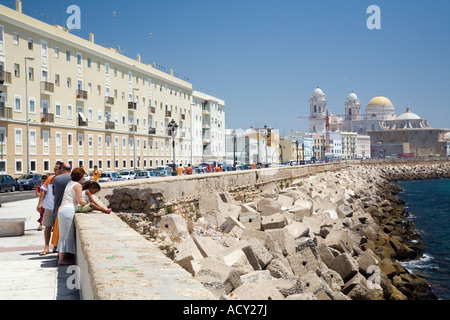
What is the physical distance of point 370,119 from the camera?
618ft

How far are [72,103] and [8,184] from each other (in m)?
12.9

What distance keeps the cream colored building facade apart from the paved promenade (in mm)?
27521

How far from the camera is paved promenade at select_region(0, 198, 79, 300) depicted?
5641 mm

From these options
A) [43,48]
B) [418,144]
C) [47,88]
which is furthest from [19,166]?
[418,144]

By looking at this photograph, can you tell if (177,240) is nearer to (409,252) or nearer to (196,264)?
(196,264)

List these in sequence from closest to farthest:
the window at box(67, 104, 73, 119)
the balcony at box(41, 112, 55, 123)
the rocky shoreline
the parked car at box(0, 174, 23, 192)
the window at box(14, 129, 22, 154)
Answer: the rocky shoreline
the parked car at box(0, 174, 23, 192)
the window at box(14, 129, 22, 154)
the balcony at box(41, 112, 55, 123)
the window at box(67, 104, 73, 119)

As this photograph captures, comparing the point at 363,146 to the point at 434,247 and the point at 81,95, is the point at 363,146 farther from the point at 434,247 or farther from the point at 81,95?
the point at 434,247

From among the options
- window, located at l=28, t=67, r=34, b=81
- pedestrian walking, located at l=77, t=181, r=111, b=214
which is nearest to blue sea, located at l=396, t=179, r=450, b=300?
pedestrian walking, located at l=77, t=181, r=111, b=214

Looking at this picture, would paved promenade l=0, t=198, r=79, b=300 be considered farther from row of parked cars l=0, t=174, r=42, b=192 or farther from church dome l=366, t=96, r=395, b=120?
church dome l=366, t=96, r=395, b=120

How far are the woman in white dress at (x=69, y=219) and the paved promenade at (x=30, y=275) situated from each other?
23cm

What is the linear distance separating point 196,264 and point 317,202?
15.3 m

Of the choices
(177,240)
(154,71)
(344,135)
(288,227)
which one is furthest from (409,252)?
(344,135)

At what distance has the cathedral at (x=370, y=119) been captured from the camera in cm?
18650

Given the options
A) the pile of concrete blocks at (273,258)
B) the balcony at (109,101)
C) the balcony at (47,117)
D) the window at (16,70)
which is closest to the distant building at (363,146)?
the balcony at (109,101)
